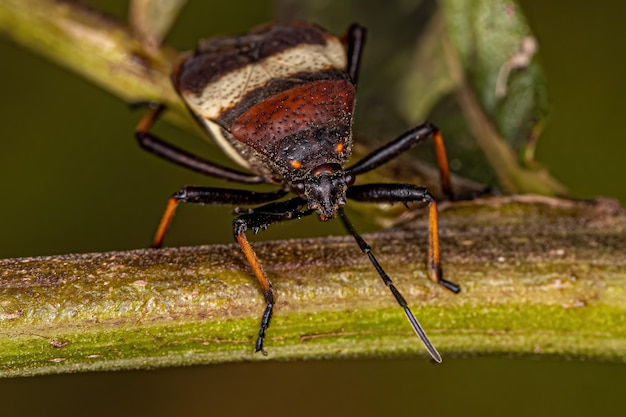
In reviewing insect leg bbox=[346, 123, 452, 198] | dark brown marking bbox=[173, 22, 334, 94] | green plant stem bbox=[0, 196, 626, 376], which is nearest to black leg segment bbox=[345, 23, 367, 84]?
dark brown marking bbox=[173, 22, 334, 94]

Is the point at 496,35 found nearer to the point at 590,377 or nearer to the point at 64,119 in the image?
the point at 590,377

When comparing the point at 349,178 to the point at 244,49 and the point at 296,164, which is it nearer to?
the point at 296,164

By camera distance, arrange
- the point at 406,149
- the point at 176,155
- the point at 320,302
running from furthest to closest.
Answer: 1. the point at 176,155
2. the point at 406,149
3. the point at 320,302

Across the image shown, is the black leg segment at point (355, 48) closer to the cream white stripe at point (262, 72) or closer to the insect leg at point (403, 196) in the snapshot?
the cream white stripe at point (262, 72)

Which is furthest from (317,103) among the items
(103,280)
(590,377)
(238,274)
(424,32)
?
(590,377)

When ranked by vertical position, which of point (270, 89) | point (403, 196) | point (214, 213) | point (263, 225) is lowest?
point (214, 213)

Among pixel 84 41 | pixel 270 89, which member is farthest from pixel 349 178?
pixel 84 41

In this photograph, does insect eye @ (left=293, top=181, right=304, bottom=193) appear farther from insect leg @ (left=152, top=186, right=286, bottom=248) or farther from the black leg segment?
the black leg segment

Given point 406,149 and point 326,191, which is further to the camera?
point 406,149
